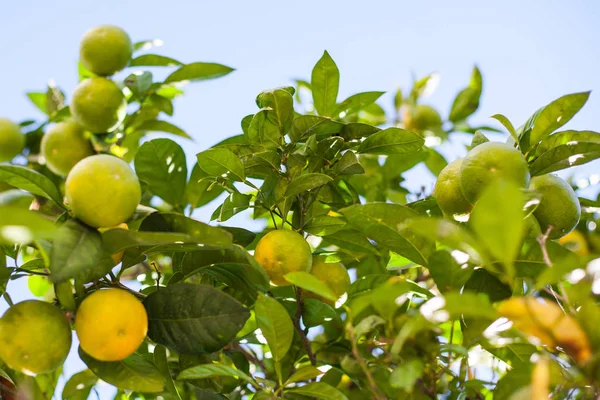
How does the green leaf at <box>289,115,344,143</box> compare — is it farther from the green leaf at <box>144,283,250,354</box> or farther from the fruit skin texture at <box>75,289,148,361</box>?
the fruit skin texture at <box>75,289,148,361</box>

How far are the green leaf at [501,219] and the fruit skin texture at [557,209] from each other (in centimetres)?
66

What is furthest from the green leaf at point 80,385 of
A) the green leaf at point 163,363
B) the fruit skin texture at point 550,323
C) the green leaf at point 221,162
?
the fruit skin texture at point 550,323

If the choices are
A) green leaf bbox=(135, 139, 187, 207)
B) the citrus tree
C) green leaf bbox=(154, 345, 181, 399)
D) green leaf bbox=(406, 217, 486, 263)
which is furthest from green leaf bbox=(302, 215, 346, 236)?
green leaf bbox=(406, 217, 486, 263)

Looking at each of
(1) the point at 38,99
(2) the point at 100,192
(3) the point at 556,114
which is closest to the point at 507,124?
(3) the point at 556,114

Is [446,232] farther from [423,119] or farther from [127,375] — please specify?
[423,119]

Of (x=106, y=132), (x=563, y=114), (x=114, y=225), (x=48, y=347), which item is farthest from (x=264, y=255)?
(x=106, y=132)

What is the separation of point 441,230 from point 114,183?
711 mm

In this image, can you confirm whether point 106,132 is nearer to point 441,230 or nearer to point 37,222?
point 37,222

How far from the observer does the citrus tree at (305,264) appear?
3.09 ft

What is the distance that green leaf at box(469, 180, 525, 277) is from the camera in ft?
2.70

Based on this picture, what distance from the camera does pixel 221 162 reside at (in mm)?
1567

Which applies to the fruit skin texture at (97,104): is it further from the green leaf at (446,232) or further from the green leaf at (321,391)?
the green leaf at (446,232)

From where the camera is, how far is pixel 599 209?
1879 millimetres

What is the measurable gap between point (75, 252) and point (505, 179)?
878mm
